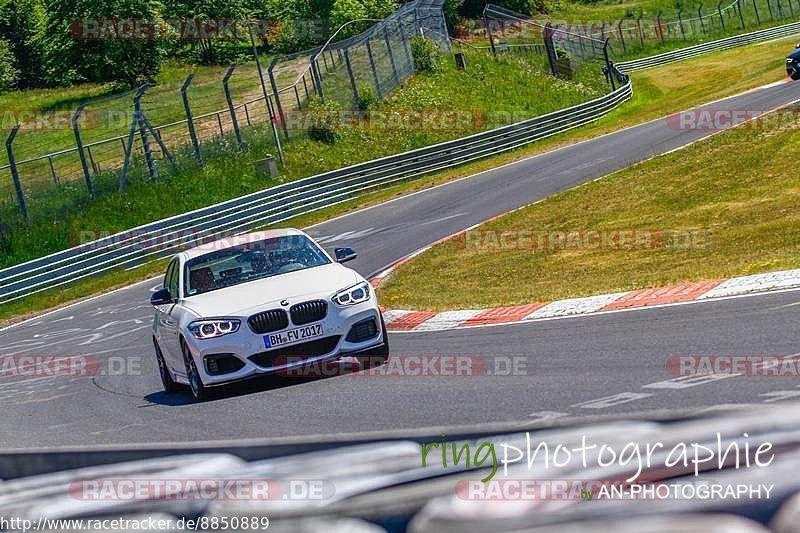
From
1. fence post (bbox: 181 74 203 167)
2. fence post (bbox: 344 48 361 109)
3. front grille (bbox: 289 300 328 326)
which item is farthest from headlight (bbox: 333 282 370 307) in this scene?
fence post (bbox: 344 48 361 109)

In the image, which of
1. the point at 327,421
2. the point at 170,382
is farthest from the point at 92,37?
the point at 327,421

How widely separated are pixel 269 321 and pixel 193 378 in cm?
104

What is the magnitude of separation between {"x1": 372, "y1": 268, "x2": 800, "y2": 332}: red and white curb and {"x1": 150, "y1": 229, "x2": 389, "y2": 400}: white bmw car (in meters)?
2.30

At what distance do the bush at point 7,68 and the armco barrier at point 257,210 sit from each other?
36.0 meters

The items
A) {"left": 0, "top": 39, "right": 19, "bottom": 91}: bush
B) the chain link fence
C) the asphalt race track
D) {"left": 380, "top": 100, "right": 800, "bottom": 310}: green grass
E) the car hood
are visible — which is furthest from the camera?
{"left": 0, "top": 39, "right": 19, "bottom": 91}: bush

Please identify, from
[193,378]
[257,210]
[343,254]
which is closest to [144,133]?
[257,210]

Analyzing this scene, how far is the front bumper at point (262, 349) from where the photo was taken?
10633mm

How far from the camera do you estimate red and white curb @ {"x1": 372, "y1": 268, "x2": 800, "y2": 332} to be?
11648mm

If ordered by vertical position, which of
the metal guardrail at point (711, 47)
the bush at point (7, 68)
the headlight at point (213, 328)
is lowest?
the metal guardrail at point (711, 47)

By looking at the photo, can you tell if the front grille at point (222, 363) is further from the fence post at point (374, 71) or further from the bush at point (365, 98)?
the fence post at point (374, 71)

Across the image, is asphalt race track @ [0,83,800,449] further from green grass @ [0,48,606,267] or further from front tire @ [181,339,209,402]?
green grass @ [0,48,606,267]

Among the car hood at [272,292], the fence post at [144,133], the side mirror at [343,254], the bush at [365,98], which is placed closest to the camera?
the car hood at [272,292]

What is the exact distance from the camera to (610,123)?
45.3 m

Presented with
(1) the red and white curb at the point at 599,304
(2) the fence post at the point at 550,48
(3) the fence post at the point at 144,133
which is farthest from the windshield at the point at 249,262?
(2) the fence post at the point at 550,48
